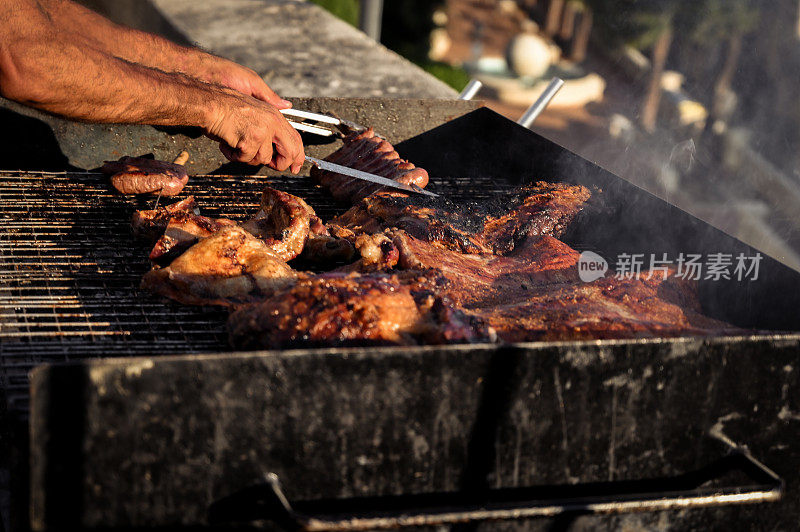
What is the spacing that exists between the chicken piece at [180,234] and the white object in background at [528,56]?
1685cm

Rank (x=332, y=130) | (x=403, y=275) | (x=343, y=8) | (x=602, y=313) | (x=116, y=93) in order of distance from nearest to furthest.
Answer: (x=602, y=313)
(x=403, y=275)
(x=116, y=93)
(x=332, y=130)
(x=343, y=8)

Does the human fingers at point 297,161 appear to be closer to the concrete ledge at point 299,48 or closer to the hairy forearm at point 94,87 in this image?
the hairy forearm at point 94,87

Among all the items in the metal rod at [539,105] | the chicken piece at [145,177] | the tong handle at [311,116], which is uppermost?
the metal rod at [539,105]

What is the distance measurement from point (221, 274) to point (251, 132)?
1204mm

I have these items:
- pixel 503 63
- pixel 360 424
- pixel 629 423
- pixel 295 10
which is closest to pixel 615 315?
pixel 629 423

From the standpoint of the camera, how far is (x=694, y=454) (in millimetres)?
2697

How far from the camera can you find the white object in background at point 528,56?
19.4 m

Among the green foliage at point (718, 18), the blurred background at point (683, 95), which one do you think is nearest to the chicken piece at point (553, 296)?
the blurred background at point (683, 95)

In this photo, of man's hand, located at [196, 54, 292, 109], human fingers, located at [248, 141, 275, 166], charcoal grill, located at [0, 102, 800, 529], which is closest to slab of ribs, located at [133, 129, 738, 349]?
charcoal grill, located at [0, 102, 800, 529]

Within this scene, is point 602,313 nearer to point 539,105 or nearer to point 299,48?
point 539,105

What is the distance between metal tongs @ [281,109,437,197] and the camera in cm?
448

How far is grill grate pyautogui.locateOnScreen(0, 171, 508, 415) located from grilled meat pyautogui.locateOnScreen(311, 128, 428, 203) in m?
0.15

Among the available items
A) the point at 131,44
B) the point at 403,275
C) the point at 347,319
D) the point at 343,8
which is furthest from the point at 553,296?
the point at 343,8

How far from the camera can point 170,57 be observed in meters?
4.99
